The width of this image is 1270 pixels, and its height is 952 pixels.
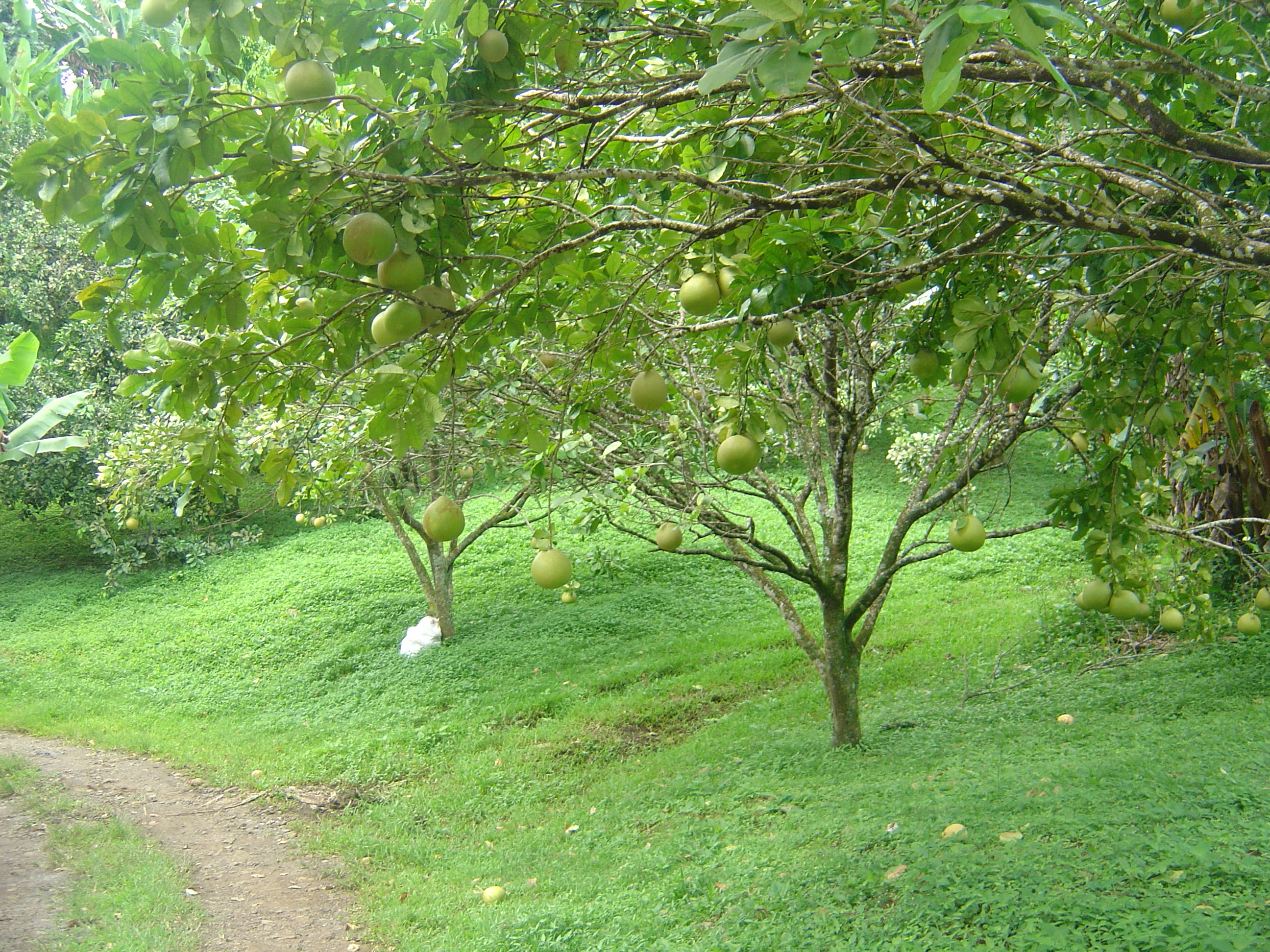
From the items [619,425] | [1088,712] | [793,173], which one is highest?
[793,173]

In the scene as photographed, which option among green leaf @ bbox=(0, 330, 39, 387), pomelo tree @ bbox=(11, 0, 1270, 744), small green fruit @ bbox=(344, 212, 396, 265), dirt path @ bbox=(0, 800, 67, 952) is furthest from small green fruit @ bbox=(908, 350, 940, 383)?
dirt path @ bbox=(0, 800, 67, 952)

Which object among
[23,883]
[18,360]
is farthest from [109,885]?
[18,360]

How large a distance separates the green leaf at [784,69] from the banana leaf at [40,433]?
6.18 m

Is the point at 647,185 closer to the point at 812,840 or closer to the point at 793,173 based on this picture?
the point at 793,173

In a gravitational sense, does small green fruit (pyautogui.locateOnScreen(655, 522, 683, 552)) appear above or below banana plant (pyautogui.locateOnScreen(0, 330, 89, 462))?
below

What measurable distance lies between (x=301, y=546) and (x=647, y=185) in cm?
1314

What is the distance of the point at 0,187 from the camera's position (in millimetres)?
2045

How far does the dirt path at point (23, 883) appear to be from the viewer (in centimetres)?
481

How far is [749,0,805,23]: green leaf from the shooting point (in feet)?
4.02

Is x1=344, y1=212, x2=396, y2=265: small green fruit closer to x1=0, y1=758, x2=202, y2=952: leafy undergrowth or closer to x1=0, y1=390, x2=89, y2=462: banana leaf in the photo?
x1=0, y1=758, x2=202, y2=952: leafy undergrowth

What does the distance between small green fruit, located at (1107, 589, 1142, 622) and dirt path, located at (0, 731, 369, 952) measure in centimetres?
393

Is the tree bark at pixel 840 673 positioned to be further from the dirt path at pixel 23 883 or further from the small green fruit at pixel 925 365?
the dirt path at pixel 23 883

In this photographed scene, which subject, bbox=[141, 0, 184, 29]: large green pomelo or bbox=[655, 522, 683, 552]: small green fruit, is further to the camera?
bbox=[655, 522, 683, 552]: small green fruit

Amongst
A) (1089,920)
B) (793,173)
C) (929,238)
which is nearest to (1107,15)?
(929,238)
